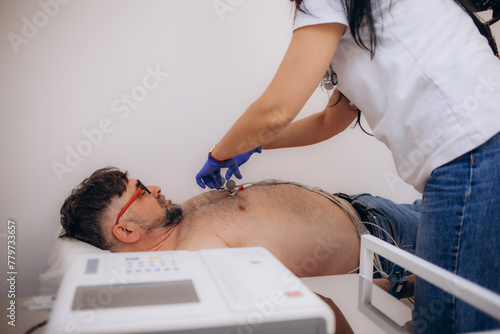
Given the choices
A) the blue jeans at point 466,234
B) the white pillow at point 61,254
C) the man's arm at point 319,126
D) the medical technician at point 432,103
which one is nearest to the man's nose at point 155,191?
the white pillow at point 61,254

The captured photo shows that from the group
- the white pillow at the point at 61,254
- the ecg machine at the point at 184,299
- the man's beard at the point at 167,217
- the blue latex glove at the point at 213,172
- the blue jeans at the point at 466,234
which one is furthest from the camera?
the man's beard at the point at 167,217

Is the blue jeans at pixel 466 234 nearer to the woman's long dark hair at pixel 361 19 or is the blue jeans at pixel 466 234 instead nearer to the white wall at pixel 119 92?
the woman's long dark hair at pixel 361 19

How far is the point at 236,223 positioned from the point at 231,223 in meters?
0.02

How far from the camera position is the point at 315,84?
91cm

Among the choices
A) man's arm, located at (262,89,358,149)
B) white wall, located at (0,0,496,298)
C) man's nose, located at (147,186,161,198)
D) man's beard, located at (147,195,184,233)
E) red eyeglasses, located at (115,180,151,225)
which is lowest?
man's arm, located at (262,89,358,149)

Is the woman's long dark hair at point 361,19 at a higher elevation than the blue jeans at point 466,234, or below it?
higher

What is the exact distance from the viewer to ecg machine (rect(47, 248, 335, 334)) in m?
0.55

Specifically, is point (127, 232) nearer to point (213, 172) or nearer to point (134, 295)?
point (213, 172)

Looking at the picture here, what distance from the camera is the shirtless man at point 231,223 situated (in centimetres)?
140

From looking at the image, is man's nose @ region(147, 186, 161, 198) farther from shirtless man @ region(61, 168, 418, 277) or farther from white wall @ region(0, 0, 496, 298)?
white wall @ region(0, 0, 496, 298)

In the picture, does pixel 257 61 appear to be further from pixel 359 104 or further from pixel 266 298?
pixel 266 298

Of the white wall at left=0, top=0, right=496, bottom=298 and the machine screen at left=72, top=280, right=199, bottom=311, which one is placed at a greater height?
the white wall at left=0, top=0, right=496, bottom=298

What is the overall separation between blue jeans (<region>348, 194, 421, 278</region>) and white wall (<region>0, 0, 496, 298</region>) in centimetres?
42

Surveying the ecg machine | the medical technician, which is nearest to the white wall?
the medical technician
